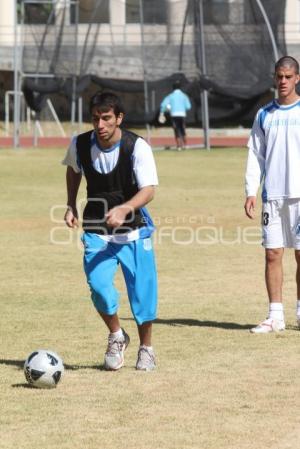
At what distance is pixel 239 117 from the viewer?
35656mm

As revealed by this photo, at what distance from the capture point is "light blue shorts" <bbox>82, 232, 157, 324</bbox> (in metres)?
7.92

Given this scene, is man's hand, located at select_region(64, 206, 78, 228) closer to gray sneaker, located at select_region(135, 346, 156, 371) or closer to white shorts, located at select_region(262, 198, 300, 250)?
gray sneaker, located at select_region(135, 346, 156, 371)

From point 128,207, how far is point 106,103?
0.69 meters

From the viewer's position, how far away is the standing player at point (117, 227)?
7855 mm

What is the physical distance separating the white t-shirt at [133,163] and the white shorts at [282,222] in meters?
1.86

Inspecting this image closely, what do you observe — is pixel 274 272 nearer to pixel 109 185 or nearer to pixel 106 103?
pixel 109 185

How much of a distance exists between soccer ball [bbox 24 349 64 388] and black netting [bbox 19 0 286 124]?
2642 centimetres

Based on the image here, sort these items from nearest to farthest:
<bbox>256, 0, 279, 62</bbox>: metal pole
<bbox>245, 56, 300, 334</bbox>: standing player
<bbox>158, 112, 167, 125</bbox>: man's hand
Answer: <bbox>245, 56, 300, 334</bbox>: standing player → <bbox>256, 0, 279, 62</bbox>: metal pole → <bbox>158, 112, 167, 125</bbox>: man's hand

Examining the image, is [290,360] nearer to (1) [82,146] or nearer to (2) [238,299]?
(1) [82,146]

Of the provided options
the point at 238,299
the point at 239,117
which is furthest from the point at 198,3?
the point at 238,299

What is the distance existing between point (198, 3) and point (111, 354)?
27.2 m

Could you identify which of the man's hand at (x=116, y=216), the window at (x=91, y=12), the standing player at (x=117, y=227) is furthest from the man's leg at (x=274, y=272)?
the window at (x=91, y=12)

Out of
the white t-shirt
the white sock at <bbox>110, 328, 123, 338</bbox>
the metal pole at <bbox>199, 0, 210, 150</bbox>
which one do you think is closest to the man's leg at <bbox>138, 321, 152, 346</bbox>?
the white sock at <bbox>110, 328, 123, 338</bbox>

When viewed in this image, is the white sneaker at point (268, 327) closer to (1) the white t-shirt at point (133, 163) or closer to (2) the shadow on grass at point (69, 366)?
(2) the shadow on grass at point (69, 366)
